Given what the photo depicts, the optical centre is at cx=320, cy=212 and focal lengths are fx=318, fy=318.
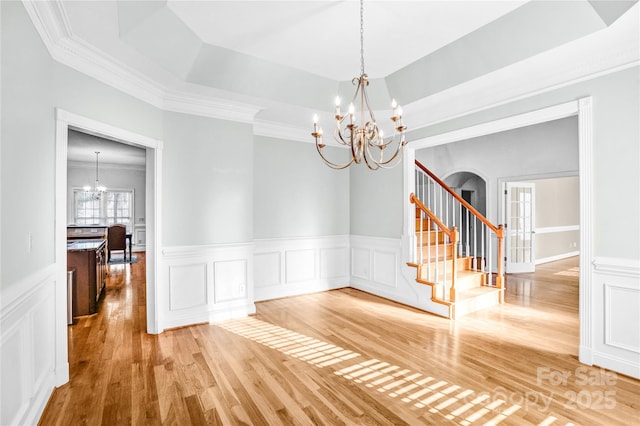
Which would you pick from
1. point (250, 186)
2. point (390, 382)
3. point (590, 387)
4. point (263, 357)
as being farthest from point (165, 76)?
point (590, 387)

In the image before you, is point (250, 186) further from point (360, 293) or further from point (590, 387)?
point (590, 387)

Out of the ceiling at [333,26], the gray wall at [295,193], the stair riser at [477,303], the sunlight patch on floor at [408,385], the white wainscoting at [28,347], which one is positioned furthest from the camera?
the gray wall at [295,193]

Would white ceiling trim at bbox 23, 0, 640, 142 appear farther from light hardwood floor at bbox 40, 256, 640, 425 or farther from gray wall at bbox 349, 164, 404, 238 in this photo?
light hardwood floor at bbox 40, 256, 640, 425

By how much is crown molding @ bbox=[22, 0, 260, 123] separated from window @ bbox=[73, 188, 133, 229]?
26.9 feet

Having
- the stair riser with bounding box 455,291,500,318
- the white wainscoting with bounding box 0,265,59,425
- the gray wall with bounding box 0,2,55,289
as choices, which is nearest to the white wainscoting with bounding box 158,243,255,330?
the white wainscoting with bounding box 0,265,59,425

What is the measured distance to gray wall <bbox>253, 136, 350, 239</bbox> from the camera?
493 cm

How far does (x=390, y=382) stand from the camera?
8.44 feet

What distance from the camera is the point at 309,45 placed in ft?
10.5

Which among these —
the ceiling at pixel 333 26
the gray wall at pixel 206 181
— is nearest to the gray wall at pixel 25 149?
the ceiling at pixel 333 26

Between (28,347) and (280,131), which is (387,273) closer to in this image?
(280,131)

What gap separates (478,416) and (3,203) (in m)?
3.13

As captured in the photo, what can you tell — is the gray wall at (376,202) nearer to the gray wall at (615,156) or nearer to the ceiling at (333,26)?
the ceiling at (333,26)

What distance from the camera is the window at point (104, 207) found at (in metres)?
9.92

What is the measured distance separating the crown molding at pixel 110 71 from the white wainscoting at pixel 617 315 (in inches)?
161
